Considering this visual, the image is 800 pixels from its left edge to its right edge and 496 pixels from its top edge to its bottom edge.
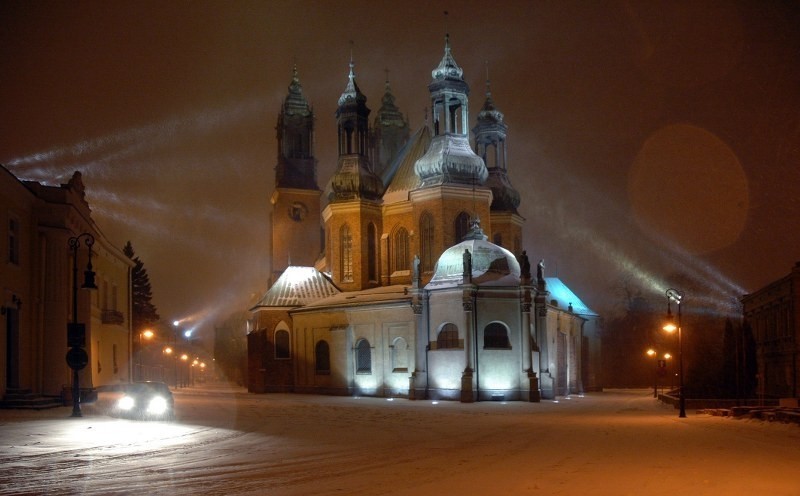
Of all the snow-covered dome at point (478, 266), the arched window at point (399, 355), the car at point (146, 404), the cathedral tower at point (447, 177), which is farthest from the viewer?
the cathedral tower at point (447, 177)

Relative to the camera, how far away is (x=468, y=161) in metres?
53.2

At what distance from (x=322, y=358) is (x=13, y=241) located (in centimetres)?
2665

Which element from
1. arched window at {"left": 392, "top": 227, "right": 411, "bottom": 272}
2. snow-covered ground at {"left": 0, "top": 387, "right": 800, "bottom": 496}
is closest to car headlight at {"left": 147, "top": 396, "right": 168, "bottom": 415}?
snow-covered ground at {"left": 0, "top": 387, "right": 800, "bottom": 496}

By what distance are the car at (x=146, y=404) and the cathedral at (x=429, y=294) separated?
61.2 feet

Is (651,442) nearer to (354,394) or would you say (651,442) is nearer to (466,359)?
(466,359)

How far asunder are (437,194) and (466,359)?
12.4 metres

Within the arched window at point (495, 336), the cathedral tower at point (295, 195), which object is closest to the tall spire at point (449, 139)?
the arched window at point (495, 336)

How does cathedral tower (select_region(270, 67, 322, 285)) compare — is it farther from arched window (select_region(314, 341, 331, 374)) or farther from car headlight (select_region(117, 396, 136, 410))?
car headlight (select_region(117, 396, 136, 410))

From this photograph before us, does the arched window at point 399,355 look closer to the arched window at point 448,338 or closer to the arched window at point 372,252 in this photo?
the arched window at point 448,338

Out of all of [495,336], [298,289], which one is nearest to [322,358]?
[298,289]

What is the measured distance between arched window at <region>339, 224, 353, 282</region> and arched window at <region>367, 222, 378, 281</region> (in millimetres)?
1186

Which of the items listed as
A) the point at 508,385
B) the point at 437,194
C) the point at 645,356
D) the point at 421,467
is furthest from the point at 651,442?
the point at 645,356

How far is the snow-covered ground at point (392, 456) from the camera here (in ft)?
42.5

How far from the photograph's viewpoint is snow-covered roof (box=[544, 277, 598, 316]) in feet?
206
